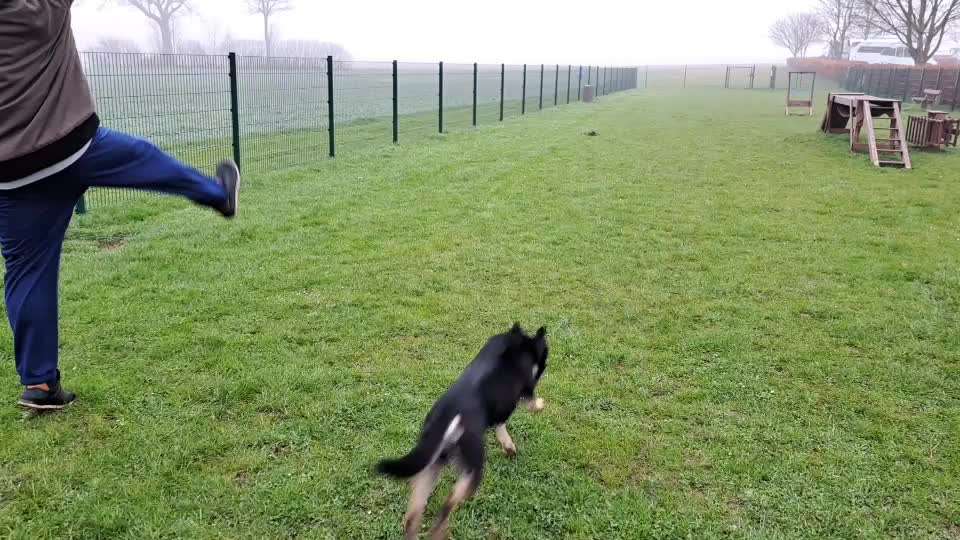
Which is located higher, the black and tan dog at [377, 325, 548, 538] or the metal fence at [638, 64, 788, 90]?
the metal fence at [638, 64, 788, 90]

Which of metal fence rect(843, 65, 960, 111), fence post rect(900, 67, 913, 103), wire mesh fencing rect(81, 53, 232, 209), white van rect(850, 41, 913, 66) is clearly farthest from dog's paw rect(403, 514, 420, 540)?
white van rect(850, 41, 913, 66)

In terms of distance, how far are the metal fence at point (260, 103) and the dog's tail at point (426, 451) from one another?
5.69 metres

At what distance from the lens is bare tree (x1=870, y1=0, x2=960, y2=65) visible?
37.4 m

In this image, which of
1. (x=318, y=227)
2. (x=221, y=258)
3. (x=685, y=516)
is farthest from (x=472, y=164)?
(x=685, y=516)

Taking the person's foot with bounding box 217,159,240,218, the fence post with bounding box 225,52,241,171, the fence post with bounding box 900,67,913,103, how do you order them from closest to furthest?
the person's foot with bounding box 217,159,240,218 → the fence post with bounding box 225,52,241,171 → the fence post with bounding box 900,67,913,103

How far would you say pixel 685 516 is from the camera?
2.44 m

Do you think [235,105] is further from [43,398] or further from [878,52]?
[878,52]

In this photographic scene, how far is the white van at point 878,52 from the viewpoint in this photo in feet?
161

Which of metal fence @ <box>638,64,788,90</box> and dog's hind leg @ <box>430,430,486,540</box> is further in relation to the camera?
metal fence @ <box>638,64,788,90</box>

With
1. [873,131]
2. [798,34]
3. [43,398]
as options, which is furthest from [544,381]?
[798,34]

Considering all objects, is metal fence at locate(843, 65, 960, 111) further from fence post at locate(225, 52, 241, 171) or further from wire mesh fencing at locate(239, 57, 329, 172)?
fence post at locate(225, 52, 241, 171)

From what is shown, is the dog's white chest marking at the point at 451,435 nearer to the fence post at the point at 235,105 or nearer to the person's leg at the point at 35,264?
the person's leg at the point at 35,264

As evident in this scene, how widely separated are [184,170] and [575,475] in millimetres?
2008

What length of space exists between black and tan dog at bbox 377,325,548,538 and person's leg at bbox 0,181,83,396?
167 cm
